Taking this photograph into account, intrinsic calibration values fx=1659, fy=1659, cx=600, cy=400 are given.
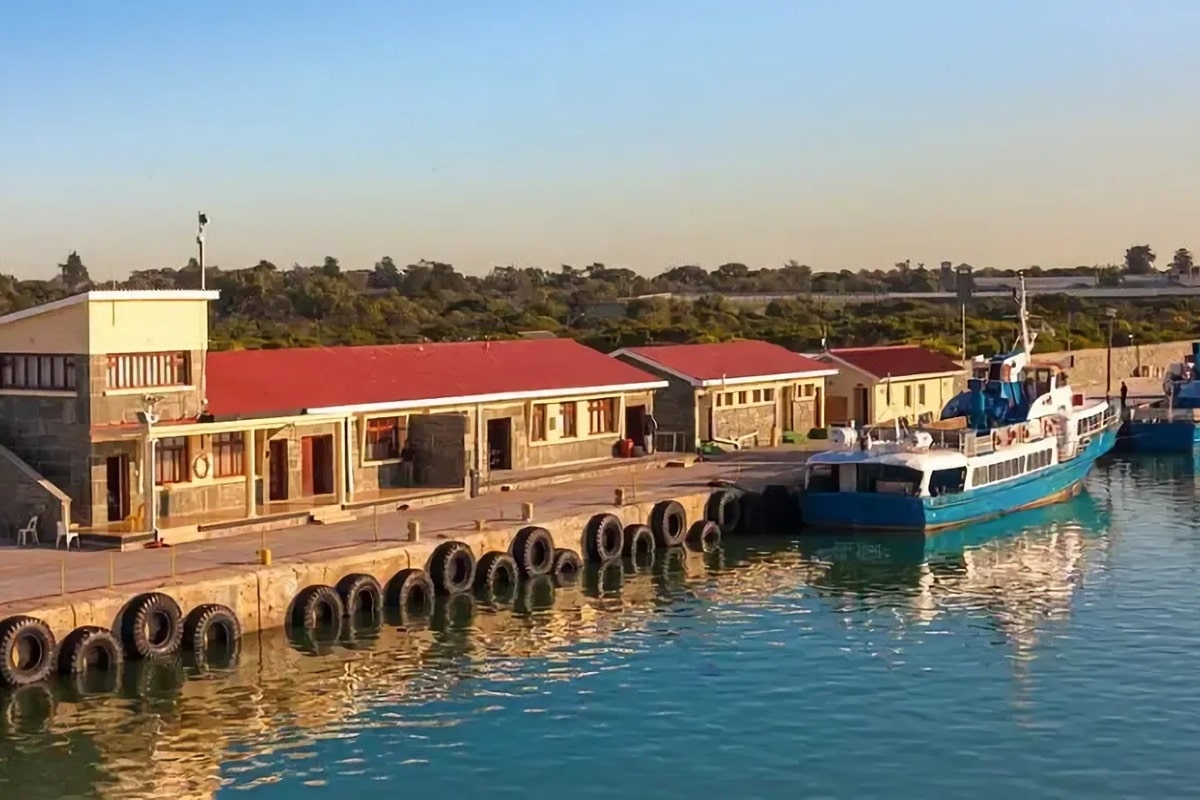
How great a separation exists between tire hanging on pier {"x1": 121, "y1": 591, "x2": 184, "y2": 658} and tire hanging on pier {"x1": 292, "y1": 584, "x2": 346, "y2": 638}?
272 cm

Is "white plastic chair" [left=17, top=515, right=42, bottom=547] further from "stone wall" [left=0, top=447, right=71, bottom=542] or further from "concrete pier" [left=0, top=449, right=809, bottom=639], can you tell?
"concrete pier" [left=0, top=449, right=809, bottom=639]

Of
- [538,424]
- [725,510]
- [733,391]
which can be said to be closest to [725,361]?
[733,391]

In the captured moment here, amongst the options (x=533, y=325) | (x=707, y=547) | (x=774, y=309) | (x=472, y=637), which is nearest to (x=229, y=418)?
(x=472, y=637)

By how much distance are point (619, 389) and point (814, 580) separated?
1215 cm

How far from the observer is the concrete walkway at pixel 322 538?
27969 millimetres

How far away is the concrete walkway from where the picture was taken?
91.8 ft

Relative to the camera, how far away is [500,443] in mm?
42969

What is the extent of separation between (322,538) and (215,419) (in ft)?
11.4

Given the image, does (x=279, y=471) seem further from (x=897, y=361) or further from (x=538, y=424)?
(x=897, y=361)

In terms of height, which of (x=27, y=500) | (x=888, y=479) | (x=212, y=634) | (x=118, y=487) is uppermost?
(x=118, y=487)

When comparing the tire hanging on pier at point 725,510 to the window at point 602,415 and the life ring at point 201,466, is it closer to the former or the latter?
the window at point 602,415

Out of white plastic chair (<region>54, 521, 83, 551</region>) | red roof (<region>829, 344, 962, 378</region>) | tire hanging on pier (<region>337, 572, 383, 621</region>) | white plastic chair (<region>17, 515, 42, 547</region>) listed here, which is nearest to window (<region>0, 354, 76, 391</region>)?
white plastic chair (<region>17, 515, 42, 547</region>)

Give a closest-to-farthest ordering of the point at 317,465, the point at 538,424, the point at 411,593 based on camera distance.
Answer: the point at 411,593, the point at 317,465, the point at 538,424

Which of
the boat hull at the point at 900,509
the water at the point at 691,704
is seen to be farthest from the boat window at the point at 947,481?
the water at the point at 691,704
